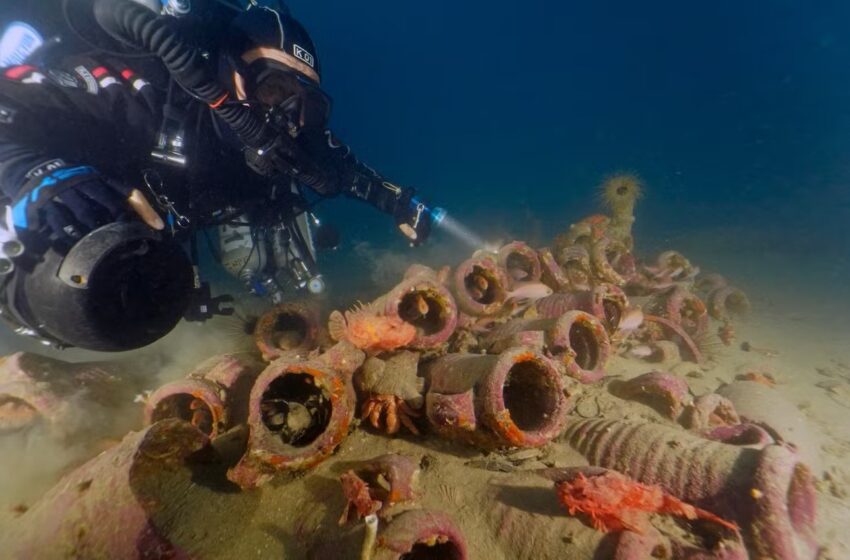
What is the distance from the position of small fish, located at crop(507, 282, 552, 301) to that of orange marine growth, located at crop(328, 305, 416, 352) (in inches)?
61.6

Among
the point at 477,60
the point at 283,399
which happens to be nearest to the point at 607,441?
the point at 283,399

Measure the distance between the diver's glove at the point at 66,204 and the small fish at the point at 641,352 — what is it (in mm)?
4761

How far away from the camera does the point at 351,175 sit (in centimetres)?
574

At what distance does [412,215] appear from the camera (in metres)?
5.52

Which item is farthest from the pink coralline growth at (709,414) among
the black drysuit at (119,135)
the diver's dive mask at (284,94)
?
the diver's dive mask at (284,94)

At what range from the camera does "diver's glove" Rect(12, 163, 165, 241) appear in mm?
2211

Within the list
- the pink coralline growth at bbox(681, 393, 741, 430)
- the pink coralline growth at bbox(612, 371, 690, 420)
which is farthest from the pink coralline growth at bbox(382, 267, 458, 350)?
the pink coralline growth at bbox(681, 393, 741, 430)

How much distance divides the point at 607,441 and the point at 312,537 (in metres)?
1.83

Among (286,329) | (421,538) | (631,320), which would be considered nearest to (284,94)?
(286,329)

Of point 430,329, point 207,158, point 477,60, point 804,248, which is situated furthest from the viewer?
point 477,60

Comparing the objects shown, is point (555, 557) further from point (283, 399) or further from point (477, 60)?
point (477, 60)

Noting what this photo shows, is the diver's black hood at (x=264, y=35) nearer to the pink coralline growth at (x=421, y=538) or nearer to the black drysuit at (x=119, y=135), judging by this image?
the black drysuit at (x=119, y=135)

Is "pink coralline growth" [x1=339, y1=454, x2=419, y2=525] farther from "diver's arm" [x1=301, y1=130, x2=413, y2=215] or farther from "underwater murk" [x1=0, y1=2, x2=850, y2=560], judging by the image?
"diver's arm" [x1=301, y1=130, x2=413, y2=215]

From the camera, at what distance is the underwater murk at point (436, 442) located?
1937 millimetres
